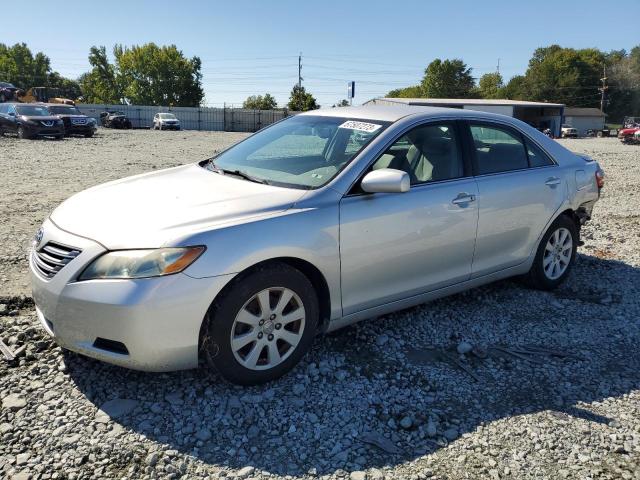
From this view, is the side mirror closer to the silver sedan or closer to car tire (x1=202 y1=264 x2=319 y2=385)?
the silver sedan

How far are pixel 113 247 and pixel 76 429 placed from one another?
951 mm

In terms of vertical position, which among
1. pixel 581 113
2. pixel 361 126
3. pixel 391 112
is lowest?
pixel 361 126

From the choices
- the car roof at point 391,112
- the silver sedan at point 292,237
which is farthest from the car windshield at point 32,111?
the car roof at point 391,112

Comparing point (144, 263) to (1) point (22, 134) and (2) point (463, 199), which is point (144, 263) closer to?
(2) point (463, 199)

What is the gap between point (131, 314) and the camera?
9.18 feet

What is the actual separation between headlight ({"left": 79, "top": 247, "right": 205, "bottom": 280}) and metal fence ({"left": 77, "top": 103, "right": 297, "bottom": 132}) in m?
55.1

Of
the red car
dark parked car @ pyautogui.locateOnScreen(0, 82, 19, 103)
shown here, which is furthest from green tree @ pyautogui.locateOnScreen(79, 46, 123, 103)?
the red car

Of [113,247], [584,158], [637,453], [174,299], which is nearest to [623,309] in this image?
[584,158]

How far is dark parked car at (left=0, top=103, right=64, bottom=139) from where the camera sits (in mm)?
23641

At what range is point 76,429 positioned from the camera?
280cm

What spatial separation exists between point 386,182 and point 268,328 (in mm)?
1163

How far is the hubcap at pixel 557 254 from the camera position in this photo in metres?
4.97

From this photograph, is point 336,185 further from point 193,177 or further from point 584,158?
point 584,158

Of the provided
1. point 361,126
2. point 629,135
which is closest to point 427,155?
point 361,126
